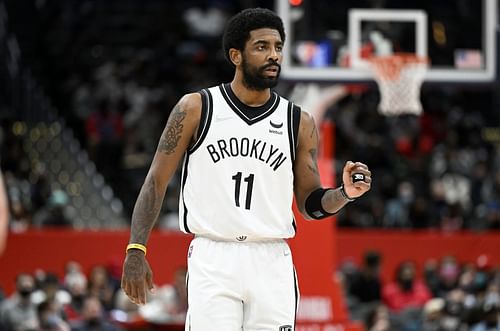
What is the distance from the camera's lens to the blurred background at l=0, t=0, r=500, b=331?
14.8 metres

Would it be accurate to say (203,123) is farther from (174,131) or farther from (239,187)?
(239,187)

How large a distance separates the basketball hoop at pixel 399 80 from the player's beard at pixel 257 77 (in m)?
7.82

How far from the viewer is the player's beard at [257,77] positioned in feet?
21.8

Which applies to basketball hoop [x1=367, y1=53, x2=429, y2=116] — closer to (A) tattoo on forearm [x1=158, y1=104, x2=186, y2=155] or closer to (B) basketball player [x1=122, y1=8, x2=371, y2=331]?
(B) basketball player [x1=122, y1=8, x2=371, y2=331]

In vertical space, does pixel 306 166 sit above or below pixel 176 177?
above

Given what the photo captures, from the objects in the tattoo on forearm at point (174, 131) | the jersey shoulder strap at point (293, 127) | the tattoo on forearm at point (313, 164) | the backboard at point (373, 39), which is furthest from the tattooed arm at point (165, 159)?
the backboard at point (373, 39)

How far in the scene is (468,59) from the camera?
49.8 feet

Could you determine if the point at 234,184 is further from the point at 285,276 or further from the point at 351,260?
the point at 351,260

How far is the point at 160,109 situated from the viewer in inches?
1001

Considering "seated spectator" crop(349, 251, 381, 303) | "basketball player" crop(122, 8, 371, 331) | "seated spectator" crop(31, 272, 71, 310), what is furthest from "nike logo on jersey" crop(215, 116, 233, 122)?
"seated spectator" crop(349, 251, 381, 303)

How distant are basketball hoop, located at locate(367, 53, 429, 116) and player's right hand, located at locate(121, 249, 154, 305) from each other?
8379 mm

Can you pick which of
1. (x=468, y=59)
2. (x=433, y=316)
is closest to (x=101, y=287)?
(x=433, y=316)

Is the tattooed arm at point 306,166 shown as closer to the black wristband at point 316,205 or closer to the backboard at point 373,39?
the black wristband at point 316,205

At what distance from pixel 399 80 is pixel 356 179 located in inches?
329
